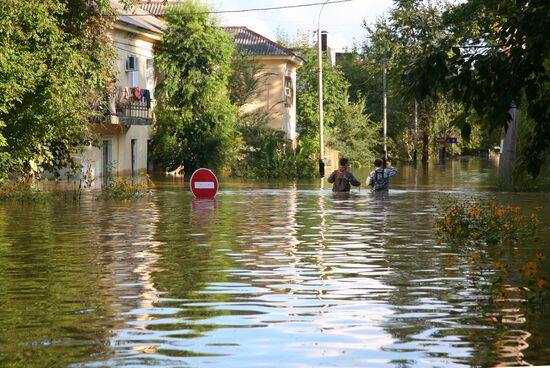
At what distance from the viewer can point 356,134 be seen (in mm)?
91938

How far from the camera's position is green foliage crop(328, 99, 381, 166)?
89319 mm

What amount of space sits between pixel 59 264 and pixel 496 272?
19.6ft

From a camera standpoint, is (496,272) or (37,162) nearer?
(496,272)

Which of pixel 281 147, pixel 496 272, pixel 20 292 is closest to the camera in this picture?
pixel 20 292

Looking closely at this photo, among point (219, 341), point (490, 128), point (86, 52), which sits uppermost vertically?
point (86, 52)

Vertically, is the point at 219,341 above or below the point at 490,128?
below

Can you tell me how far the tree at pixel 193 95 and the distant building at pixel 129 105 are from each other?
2.98ft

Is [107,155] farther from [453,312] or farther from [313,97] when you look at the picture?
[453,312]

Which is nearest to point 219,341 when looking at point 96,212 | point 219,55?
point 96,212

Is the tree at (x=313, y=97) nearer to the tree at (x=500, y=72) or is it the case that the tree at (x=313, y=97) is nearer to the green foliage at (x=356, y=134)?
the green foliage at (x=356, y=134)

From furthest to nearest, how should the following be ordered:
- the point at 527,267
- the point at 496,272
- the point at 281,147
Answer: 1. the point at 281,147
2. the point at 496,272
3. the point at 527,267

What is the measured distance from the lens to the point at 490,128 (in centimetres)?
1110

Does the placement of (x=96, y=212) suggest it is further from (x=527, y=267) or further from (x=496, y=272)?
(x=527, y=267)

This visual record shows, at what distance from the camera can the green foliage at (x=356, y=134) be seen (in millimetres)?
89319
